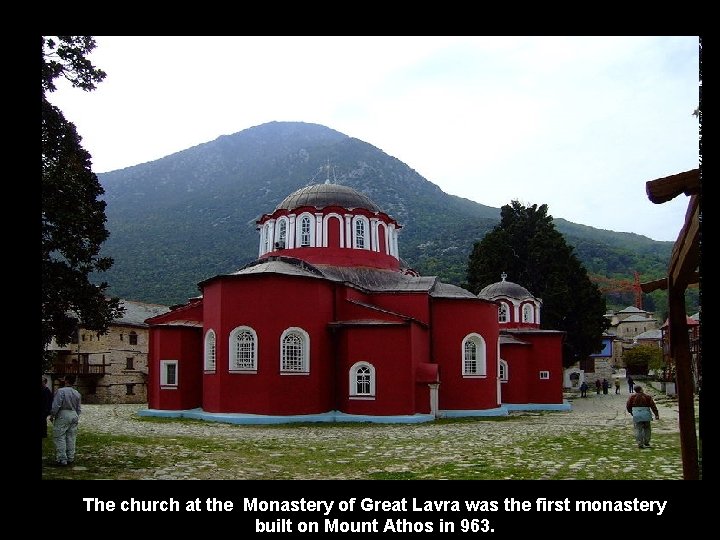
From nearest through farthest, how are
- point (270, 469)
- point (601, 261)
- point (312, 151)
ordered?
point (270, 469) → point (601, 261) → point (312, 151)

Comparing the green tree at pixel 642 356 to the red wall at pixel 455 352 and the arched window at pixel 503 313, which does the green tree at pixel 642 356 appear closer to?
the arched window at pixel 503 313

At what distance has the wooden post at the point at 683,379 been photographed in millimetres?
6867

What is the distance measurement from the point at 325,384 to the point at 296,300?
3025 mm

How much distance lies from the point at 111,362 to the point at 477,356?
23287mm

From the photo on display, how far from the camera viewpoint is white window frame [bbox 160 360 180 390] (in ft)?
75.1

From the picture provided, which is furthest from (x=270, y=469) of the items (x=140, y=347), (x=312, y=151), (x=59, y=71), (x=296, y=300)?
(x=312, y=151)

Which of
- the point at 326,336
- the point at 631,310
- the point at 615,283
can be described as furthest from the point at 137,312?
the point at 631,310

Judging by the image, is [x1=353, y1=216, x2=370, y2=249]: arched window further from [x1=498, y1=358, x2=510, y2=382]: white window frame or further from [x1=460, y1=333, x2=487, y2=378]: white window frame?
[x1=498, y1=358, x2=510, y2=382]: white window frame

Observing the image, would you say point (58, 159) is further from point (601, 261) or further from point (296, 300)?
point (601, 261)

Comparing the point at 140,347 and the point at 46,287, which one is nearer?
the point at 46,287

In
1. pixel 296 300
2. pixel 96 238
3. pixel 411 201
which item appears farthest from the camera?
pixel 411 201

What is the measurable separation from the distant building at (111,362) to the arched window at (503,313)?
19049mm

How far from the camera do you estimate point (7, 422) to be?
418 cm
